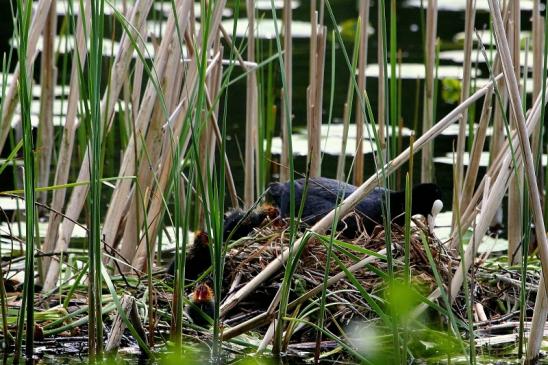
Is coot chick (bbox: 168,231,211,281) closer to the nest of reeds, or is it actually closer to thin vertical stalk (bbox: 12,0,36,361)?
the nest of reeds

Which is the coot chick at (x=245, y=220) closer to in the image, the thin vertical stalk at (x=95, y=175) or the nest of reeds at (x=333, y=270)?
the nest of reeds at (x=333, y=270)

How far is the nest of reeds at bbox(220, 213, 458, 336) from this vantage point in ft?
11.1

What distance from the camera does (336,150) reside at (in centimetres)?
639

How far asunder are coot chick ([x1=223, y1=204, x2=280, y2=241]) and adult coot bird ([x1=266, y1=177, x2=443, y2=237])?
10 cm

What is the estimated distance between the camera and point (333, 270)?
352 cm

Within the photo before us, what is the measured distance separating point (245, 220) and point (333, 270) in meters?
0.68

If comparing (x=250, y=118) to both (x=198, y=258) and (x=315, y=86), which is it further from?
(x=198, y=258)

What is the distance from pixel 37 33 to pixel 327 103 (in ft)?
12.6

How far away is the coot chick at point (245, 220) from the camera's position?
4.14 m

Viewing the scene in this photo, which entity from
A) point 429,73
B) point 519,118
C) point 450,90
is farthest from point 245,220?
point 450,90

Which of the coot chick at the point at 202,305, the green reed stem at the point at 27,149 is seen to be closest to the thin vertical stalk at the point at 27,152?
the green reed stem at the point at 27,149

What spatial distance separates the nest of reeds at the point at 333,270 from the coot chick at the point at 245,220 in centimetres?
31

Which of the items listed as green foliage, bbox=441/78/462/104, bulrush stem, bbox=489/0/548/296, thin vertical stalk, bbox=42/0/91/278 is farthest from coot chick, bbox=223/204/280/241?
green foliage, bbox=441/78/462/104

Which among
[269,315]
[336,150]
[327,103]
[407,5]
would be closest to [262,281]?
[269,315]
